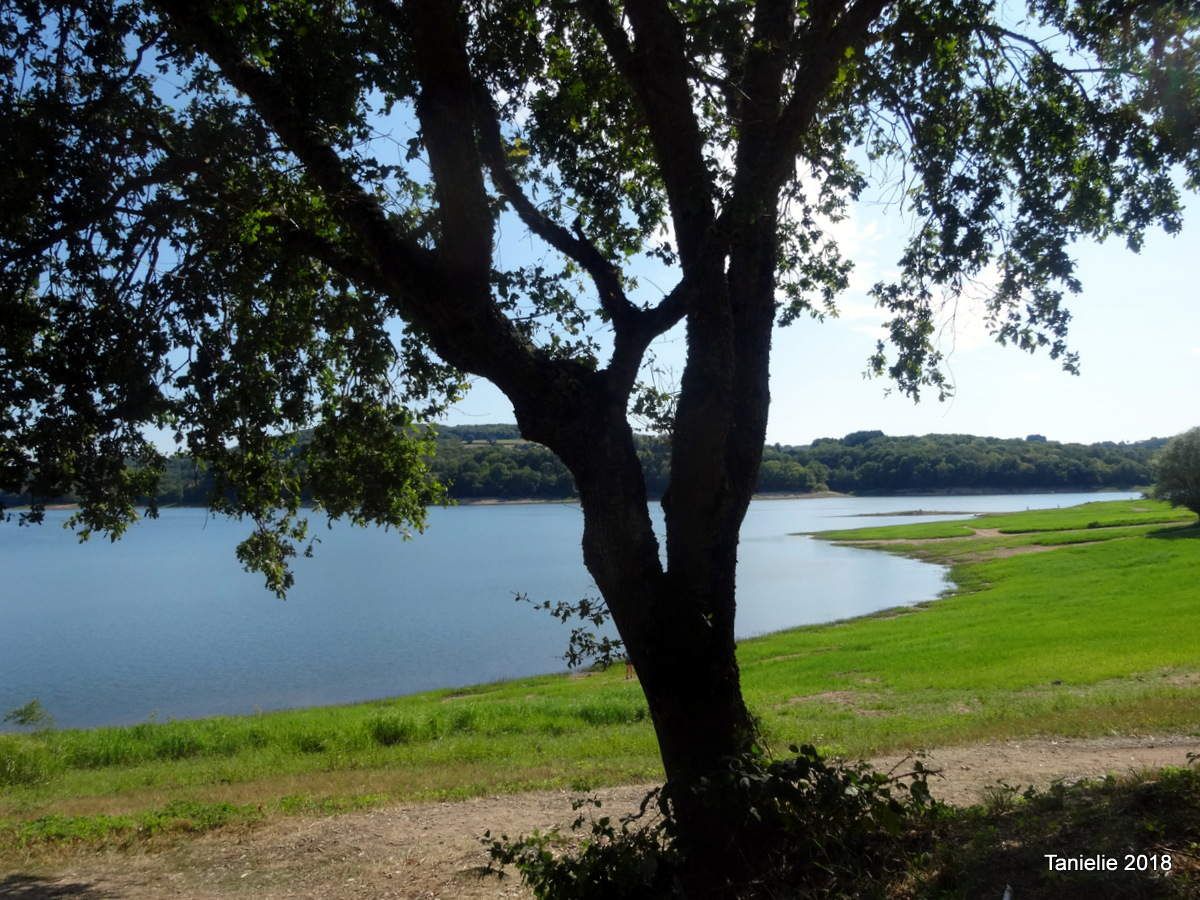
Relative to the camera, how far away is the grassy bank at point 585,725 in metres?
9.64

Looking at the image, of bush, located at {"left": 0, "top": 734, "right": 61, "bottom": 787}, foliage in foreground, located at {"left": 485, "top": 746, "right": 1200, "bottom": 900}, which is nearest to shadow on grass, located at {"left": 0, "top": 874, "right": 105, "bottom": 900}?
foliage in foreground, located at {"left": 485, "top": 746, "right": 1200, "bottom": 900}

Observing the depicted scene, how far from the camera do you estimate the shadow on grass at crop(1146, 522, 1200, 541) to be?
134ft

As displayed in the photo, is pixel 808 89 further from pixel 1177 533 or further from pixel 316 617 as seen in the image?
pixel 1177 533

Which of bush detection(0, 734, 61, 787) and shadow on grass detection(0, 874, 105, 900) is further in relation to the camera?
bush detection(0, 734, 61, 787)

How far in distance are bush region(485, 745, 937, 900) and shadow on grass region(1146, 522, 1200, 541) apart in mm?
42974

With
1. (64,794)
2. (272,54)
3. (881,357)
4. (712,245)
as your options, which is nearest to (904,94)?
(881,357)

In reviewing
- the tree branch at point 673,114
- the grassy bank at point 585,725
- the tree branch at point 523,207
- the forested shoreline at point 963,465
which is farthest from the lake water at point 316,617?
the forested shoreline at point 963,465

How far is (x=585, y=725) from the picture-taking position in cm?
1430

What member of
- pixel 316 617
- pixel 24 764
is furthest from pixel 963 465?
pixel 24 764

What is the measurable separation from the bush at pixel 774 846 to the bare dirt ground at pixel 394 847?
1.74 meters

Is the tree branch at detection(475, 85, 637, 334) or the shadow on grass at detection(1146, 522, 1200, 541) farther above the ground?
the tree branch at detection(475, 85, 637, 334)

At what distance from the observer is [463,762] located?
39.3 feet

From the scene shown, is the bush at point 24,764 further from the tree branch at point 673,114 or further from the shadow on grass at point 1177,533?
the shadow on grass at point 1177,533

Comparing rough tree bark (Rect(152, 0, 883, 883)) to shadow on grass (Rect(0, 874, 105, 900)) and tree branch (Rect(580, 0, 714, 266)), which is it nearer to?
tree branch (Rect(580, 0, 714, 266))
